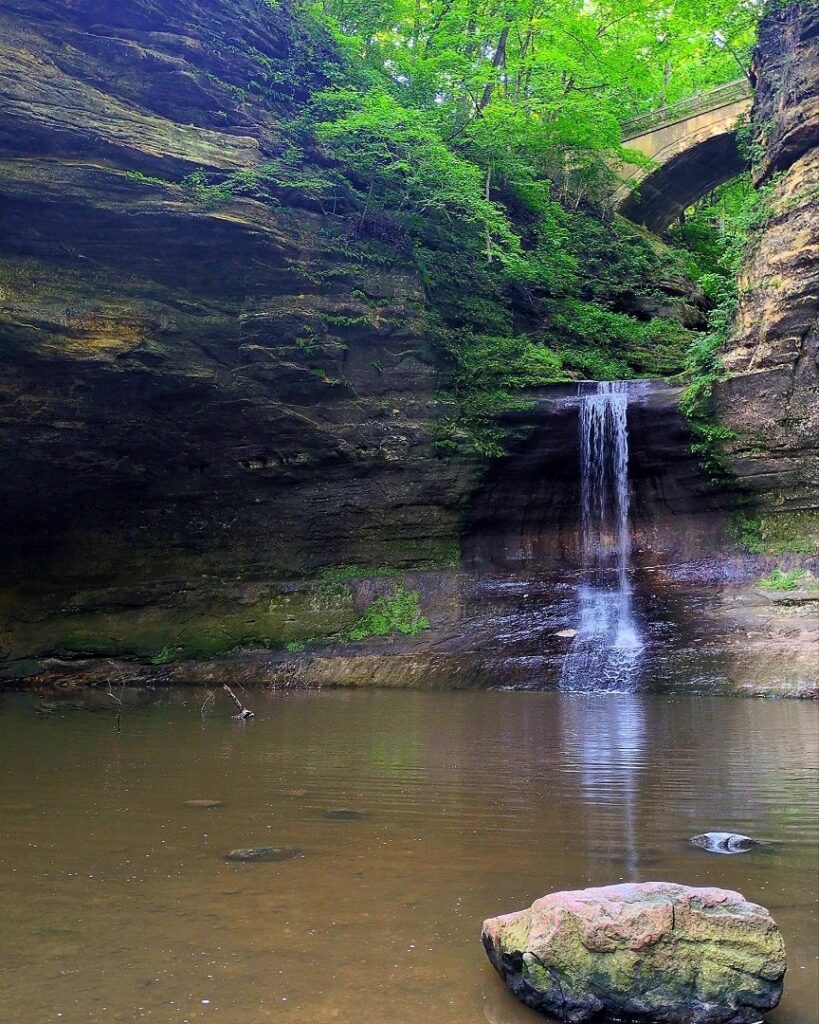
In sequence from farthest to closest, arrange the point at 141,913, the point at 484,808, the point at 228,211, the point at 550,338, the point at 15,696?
1. the point at 550,338
2. the point at 228,211
3. the point at 15,696
4. the point at 484,808
5. the point at 141,913

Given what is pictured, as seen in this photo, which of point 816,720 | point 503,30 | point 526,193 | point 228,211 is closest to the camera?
point 816,720

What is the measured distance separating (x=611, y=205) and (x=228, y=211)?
14023 millimetres

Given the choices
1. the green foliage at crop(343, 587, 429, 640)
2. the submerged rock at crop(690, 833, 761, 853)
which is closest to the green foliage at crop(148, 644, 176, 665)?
the green foliage at crop(343, 587, 429, 640)

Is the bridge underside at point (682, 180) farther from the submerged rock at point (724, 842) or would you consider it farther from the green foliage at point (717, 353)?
the submerged rock at point (724, 842)

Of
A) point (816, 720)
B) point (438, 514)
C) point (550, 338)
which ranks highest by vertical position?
point (550, 338)

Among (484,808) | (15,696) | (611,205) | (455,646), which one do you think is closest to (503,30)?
(611,205)

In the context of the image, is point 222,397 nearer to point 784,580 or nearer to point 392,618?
point 392,618

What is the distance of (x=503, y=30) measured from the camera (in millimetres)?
24859

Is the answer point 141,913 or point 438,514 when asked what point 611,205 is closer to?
point 438,514

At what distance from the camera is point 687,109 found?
2570cm

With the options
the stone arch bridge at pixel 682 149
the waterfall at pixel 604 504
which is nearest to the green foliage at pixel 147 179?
the waterfall at pixel 604 504

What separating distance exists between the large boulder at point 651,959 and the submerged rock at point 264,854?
5.88ft

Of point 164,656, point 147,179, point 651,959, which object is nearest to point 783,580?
point 164,656

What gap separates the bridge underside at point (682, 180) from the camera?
2550 cm
